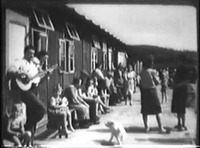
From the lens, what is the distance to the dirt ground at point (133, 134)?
2992 mm

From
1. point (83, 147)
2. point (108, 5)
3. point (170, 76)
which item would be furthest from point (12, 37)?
point (170, 76)

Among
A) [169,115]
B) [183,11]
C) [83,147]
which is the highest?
[183,11]

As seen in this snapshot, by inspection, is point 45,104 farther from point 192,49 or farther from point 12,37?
point 192,49

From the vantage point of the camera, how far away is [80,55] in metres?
3.06

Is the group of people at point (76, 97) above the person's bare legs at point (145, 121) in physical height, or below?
above

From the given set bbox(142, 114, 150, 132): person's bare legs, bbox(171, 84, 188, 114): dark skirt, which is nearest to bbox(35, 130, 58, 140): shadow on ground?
bbox(142, 114, 150, 132): person's bare legs

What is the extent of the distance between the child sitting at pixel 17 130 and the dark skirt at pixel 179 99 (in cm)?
122

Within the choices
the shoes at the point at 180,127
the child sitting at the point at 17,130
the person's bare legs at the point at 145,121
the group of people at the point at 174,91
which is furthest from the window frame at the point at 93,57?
the shoes at the point at 180,127

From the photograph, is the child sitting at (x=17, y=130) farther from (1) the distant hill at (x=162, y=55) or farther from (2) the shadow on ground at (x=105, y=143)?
(1) the distant hill at (x=162, y=55)

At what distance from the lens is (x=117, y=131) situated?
2963mm

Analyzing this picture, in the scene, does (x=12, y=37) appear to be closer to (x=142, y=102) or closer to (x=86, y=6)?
(x=86, y=6)

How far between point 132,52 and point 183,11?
54 cm

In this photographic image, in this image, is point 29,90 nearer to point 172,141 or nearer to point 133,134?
point 133,134

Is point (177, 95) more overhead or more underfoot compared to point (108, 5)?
more underfoot
